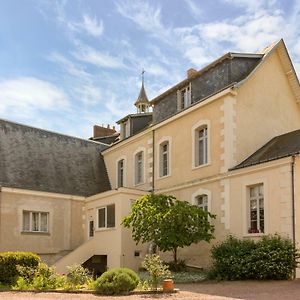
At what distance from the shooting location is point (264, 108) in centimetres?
1894

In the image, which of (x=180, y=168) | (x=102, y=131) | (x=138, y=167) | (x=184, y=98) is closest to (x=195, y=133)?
(x=180, y=168)

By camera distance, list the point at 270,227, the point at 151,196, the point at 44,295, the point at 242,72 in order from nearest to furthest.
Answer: the point at 44,295, the point at 270,227, the point at 151,196, the point at 242,72

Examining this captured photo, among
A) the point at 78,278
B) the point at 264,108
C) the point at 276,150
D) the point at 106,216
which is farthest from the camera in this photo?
the point at 106,216

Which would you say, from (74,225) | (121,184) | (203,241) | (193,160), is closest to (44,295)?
(203,241)

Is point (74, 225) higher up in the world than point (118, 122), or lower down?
lower down

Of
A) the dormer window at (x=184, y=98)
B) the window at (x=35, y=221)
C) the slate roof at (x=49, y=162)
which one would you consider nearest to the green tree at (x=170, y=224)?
the dormer window at (x=184, y=98)

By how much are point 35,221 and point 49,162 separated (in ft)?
11.5

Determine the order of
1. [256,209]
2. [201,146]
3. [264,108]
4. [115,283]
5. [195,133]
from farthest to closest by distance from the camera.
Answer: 1. [195,133]
2. [201,146]
3. [264,108]
4. [256,209]
5. [115,283]

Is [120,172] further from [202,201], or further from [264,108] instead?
[264,108]

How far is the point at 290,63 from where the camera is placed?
65.4 ft

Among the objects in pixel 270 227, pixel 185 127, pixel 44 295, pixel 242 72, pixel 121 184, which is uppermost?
pixel 242 72

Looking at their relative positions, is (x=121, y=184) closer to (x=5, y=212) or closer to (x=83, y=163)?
(x=83, y=163)

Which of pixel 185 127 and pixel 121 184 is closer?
pixel 185 127

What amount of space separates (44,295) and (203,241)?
7.41m
